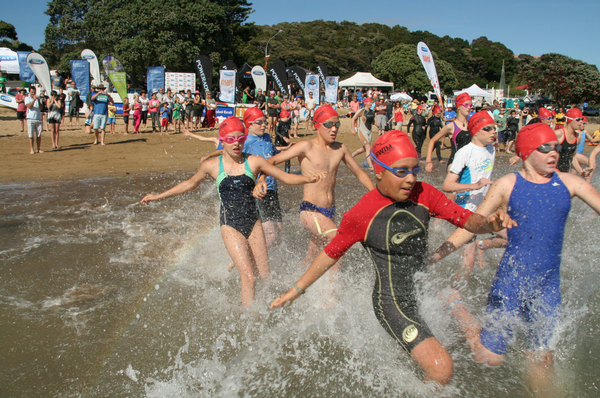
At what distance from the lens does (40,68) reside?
64.2 ft

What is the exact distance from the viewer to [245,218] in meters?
4.12

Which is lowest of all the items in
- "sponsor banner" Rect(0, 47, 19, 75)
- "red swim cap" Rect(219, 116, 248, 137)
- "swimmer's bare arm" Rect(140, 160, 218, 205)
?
"swimmer's bare arm" Rect(140, 160, 218, 205)

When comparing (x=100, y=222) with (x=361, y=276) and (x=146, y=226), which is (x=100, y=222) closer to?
(x=146, y=226)

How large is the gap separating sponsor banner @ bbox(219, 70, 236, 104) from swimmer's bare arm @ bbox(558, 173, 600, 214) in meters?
20.7

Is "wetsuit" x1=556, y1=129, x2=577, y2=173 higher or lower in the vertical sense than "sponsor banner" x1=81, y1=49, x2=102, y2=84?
lower

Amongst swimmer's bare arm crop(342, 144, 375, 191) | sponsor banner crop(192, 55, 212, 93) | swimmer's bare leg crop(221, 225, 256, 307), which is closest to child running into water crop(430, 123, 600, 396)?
swimmer's bare arm crop(342, 144, 375, 191)

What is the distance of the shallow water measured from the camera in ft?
10.7

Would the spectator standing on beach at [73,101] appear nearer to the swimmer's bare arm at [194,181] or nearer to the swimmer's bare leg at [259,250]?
the swimmer's bare arm at [194,181]

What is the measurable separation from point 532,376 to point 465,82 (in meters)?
91.5

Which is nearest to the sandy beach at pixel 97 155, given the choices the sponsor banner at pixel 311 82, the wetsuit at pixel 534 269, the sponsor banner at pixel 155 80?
the sponsor banner at pixel 155 80

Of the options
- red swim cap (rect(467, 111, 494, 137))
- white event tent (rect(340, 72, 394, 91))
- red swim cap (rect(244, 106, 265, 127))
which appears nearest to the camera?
red swim cap (rect(467, 111, 494, 137))

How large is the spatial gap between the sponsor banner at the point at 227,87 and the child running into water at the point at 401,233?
67.3 feet

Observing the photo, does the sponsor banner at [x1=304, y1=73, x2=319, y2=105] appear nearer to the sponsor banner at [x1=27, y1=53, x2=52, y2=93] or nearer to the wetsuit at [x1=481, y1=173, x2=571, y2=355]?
the sponsor banner at [x1=27, y1=53, x2=52, y2=93]

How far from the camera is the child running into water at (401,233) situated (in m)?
2.63
